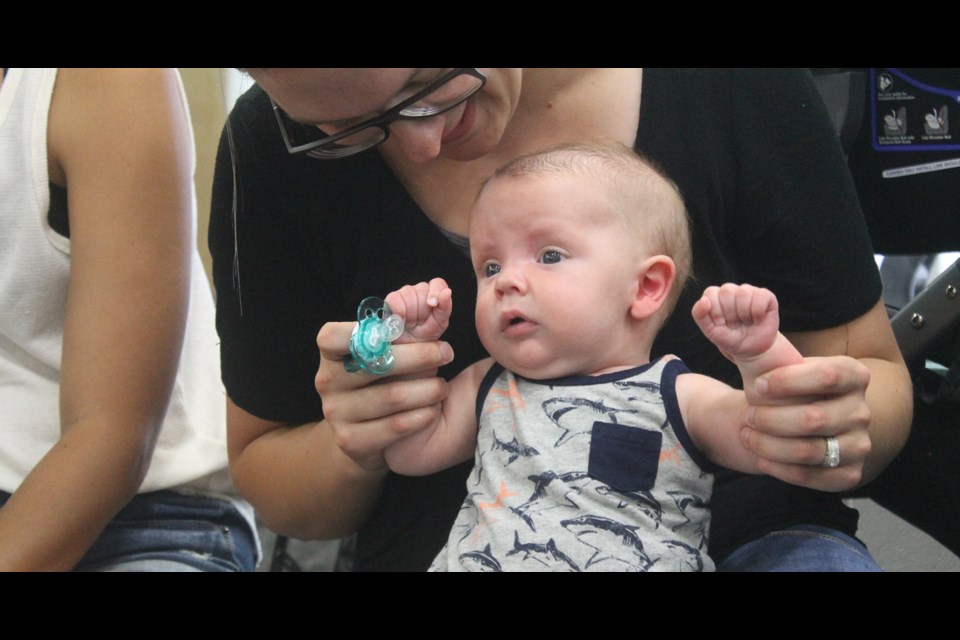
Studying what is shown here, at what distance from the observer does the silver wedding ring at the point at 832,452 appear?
28.7 inches

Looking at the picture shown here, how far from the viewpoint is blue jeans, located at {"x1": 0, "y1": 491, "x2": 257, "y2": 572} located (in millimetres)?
1046

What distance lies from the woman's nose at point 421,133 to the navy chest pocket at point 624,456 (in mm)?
294

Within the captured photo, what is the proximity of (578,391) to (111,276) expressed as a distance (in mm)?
538

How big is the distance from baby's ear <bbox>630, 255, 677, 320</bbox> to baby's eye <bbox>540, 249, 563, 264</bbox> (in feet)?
0.25

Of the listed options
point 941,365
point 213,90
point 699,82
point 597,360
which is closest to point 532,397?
point 597,360

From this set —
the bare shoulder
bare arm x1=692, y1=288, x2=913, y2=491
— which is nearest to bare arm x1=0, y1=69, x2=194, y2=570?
the bare shoulder

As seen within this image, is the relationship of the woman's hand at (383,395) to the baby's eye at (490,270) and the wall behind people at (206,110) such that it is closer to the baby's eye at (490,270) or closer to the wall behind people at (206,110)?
the baby's eye at (490,270)

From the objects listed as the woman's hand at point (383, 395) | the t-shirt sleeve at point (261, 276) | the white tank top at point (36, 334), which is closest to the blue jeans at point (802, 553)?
the woman's hand at point (383, 395)

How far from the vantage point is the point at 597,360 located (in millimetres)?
870

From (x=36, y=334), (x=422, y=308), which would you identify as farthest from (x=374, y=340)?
(x=36, y=334)

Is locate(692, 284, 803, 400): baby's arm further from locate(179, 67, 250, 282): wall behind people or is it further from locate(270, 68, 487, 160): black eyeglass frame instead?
locate(179, 67, 250, 282): wall behind people

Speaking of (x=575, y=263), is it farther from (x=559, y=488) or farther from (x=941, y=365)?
(x=941, y=365)

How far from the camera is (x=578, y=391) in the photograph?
856 mm

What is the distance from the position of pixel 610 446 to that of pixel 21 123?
0.75 metres
